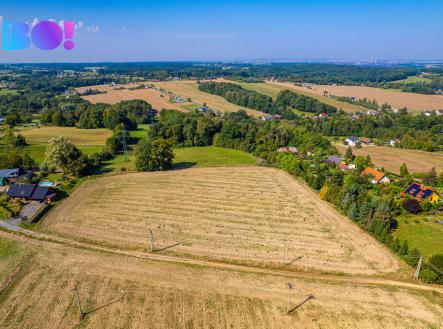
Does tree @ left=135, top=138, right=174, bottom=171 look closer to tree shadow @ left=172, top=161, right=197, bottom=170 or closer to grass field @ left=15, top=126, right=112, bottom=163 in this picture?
tree shadow @ left=172, top=161, right=197, bottom=170

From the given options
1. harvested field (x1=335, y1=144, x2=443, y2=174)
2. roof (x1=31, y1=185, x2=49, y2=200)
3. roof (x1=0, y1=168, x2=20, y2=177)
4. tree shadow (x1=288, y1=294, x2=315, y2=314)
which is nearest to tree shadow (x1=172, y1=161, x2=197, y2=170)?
roof (x1=31, y1=185, x2=49, y2=200)

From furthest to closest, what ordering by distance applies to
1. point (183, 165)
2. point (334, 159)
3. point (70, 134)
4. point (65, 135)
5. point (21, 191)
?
point (70, 134) → point (65, 135) → point (334, 159) → point (183, 165) → point (21, 191)

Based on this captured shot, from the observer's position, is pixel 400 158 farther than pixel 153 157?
Yes

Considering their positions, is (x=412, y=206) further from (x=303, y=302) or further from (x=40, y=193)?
(x=40, y=193)

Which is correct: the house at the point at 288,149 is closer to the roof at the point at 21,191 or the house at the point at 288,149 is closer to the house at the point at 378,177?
the house at the point at 378,177

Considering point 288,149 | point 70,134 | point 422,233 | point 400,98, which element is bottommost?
point 422,233

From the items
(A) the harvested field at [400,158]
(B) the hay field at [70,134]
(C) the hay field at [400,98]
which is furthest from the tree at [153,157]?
(C) the hay field at [400,98]

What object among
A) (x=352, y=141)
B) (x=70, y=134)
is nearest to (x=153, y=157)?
(x=70, y=134)

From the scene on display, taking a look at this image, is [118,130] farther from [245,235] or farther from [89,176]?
[245,235]
